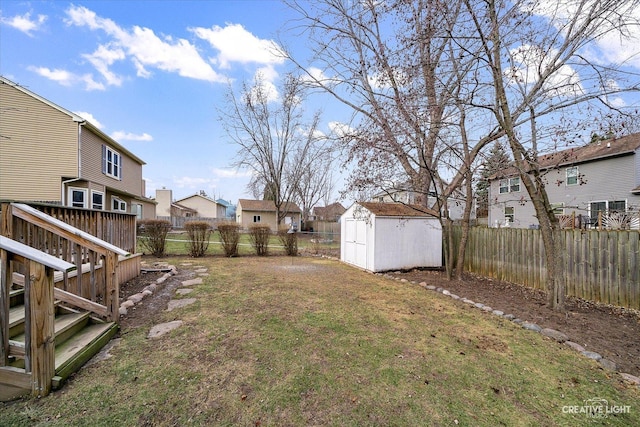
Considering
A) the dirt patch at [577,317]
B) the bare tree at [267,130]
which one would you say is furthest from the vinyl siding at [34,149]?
the dirt patch at [577,317]

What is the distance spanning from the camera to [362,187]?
699 centimetres

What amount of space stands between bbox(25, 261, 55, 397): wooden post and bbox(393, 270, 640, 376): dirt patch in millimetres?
5485

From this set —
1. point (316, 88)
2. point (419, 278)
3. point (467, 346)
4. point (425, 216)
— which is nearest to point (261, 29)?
point (316, 88)

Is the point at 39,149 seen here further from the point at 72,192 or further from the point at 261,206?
the point at 261,206

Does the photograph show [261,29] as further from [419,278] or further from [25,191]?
[25,191]

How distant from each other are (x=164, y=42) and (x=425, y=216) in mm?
10503

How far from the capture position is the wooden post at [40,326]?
7.23ft

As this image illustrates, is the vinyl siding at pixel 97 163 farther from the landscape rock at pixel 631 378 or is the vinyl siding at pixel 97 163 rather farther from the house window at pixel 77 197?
the landscape rock at pixel 631 378

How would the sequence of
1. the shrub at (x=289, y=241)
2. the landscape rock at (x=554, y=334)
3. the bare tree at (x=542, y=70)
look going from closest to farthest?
1. the landscape rock at (x=554, y=334)
2. the bare tree at (x=542, y=70)
3. the shrub at (x=289, y=241)

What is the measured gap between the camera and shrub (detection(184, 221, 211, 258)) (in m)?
11.0

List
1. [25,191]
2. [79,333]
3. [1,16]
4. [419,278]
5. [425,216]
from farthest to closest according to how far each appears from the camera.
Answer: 1. [25,191]
2. [425,216]
3. [419,278]
4. [1,16]
5. [79,333]

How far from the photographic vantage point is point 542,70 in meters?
5.07

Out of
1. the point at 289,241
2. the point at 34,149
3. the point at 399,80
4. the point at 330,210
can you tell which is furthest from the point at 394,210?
the point at 330,210

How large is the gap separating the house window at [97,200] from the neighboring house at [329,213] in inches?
812
